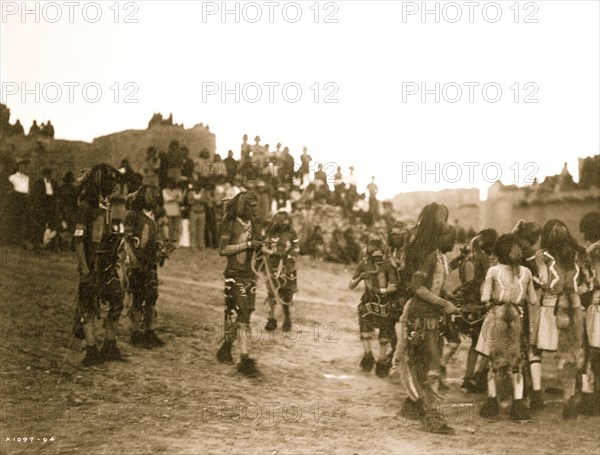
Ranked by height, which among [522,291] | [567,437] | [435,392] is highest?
[522,291]

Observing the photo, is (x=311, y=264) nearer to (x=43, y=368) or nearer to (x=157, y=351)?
(x=157, y=351)

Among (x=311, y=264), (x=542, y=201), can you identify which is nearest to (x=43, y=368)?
(x=311, y=264)

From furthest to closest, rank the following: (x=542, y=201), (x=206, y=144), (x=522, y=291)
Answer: (x=542, y=201)
(x=206, y=144)
(x=522, y=291)

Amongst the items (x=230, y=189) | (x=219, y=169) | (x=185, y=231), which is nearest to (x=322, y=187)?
(x=230, y=189)

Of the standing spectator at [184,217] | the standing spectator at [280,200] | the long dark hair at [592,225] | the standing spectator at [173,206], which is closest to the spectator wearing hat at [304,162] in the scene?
the standing spectator at [280,200]

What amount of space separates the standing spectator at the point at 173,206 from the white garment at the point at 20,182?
254 cm

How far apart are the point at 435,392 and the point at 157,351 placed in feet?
11.3

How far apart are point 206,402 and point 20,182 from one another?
252 inches

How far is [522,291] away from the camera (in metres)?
7.23

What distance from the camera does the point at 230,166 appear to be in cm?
1190

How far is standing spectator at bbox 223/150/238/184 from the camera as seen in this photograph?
11549 mm

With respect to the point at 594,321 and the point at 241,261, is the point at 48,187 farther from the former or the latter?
the point at 594,321

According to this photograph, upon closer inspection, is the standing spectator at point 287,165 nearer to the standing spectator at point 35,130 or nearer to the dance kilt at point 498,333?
the standing spectator at point 35,130

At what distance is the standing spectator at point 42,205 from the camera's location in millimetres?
12203
